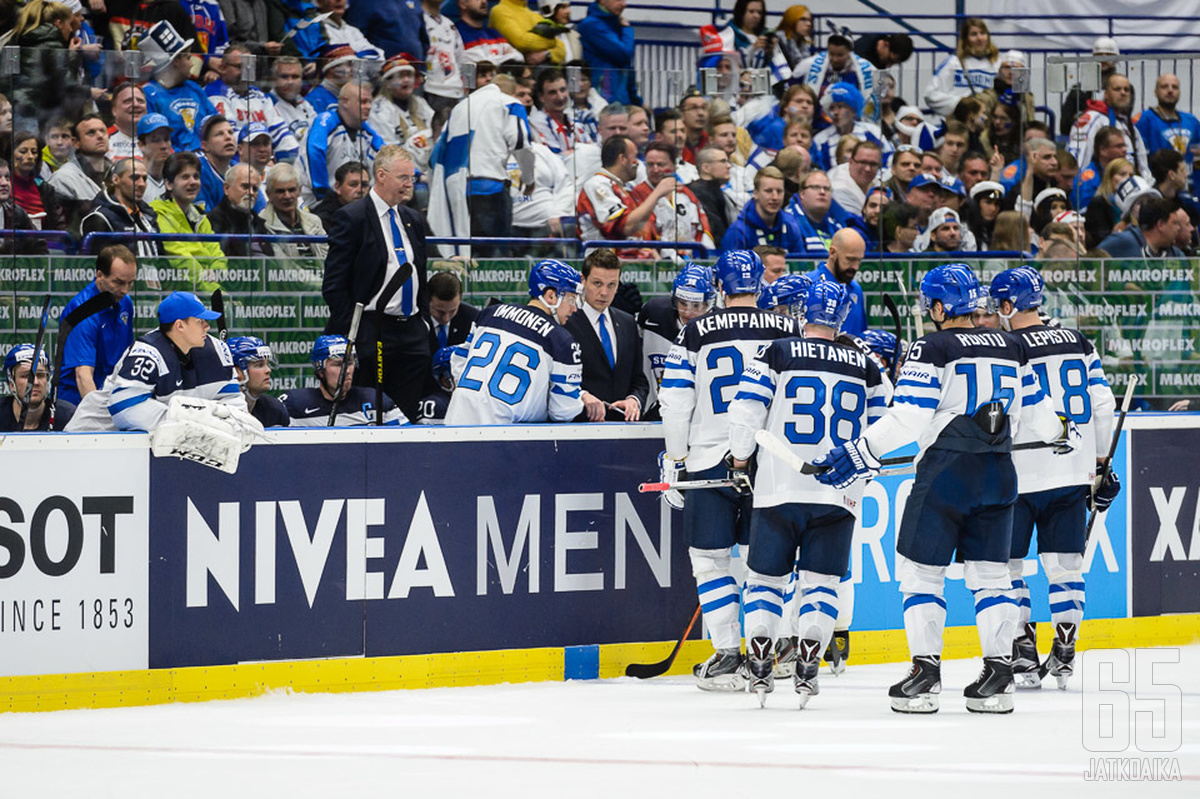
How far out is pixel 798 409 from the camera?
23.8 ft

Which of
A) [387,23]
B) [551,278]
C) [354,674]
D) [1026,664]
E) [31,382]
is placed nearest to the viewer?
[354,674]

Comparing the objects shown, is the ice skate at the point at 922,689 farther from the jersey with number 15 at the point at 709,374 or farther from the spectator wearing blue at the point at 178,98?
the spectator wearing blue at the point at 178,98

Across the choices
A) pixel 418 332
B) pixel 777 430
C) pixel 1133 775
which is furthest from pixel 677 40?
pixel 1133 775

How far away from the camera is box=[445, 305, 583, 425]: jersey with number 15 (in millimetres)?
8195

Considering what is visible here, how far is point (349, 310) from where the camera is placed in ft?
30.0

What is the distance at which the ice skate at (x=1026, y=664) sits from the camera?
26.7 ft

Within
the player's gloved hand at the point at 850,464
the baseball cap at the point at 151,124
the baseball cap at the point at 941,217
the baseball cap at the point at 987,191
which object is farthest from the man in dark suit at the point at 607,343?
the baseball cap at the point at 987,191

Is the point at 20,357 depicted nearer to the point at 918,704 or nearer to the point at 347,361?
the point at 347,361

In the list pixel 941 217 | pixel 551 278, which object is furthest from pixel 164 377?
pixel 941 217

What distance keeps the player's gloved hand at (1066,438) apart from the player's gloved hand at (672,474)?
1.56 metres

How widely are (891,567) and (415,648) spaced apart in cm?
244

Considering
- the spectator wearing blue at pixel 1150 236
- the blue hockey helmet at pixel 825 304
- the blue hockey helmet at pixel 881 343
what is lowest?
the blue hockey helmet at pixel 881 343

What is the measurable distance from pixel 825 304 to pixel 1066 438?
132 centimetres

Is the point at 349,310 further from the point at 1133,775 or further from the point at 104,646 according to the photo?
the point at 1133,775
